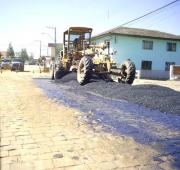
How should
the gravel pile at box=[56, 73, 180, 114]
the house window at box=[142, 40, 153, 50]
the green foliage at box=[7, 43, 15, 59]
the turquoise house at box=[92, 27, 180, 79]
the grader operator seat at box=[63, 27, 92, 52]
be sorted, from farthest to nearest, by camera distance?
1. the green foliage at box=[7, 43, 15, 59]
2. the house window at box=[142, 40, 153, 50]
3. the turquoise house at box=[92, 27, 180, 79]
4. the grader operator seat at box=[63, 27, 92, 52]
5. the gravel pile at box=[56, 73, 180, 114]

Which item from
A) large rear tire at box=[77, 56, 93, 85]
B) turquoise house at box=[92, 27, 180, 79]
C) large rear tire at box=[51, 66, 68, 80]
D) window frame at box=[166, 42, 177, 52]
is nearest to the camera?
large rear tire at box=[77, 56, 93, 85]

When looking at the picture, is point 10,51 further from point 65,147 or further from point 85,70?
point 65,147

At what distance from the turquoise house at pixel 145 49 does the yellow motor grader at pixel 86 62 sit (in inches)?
634

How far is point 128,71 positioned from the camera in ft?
48.7

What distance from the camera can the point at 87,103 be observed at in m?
9.62

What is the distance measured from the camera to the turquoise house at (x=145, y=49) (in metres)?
34.5

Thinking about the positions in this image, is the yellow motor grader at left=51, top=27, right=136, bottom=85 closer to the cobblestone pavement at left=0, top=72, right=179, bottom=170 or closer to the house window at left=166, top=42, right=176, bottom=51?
the cobblestone pavement at left=0, top=72, right=179, bottom=170

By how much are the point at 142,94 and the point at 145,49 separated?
87.5 ft

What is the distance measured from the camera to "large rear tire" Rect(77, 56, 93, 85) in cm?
1399

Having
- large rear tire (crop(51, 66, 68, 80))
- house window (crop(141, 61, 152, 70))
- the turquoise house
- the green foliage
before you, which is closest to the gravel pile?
large rear tire (crop(51, 66, 68, 80))

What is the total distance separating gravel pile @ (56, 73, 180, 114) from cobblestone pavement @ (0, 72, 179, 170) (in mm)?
3441

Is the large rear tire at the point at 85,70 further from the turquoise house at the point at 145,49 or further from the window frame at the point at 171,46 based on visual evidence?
the window frame at the point at 171,46

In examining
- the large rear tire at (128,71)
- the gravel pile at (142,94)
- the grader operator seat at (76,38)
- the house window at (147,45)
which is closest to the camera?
the gravel pile at (142,94)

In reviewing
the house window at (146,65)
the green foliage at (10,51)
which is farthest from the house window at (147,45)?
the green foliage at (10,51)
